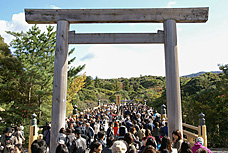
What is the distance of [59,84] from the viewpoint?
4445 mm

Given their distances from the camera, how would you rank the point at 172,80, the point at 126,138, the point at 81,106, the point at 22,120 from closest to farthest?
1. the point at 126,138
2. the point at 172,80
3. the point at 22,120
4. the point at 81,106

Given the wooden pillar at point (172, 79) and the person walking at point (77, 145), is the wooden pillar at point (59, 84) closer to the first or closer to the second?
the person walking at point (77, 145)

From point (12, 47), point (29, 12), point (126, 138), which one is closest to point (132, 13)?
point (29, 12)

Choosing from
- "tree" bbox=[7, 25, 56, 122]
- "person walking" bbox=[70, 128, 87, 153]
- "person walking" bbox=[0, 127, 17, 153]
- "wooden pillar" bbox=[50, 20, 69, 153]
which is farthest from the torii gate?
"tree" bbox=[7, 25, 56, 122]

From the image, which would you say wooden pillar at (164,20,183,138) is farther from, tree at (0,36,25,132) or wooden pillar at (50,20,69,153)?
tree at (0,36,25,132)

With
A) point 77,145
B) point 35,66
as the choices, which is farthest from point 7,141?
point 35,66

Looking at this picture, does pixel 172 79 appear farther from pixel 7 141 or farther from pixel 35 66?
pixel 35 66

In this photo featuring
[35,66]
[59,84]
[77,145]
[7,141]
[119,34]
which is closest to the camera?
[77,145]

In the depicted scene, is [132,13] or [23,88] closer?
[132,13]

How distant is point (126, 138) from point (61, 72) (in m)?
2.37

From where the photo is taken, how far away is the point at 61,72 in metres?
4.49

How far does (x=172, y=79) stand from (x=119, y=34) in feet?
6.37

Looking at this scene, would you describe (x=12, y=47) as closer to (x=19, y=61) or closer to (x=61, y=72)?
(x=19, y=61)

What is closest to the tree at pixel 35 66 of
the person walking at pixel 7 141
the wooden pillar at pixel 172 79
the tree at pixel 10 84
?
the tree at pixel 10 84
